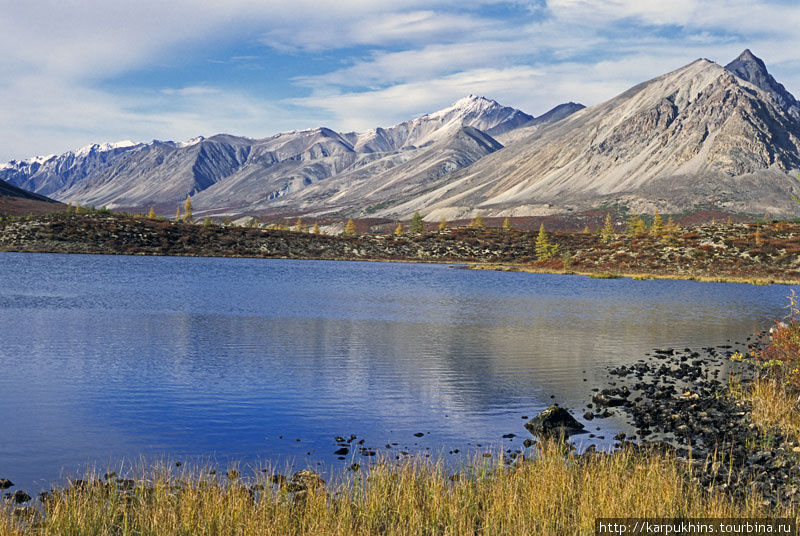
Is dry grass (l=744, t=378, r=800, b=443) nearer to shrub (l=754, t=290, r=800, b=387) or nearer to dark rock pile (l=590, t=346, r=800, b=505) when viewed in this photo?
dark rock pile (l=590, t=346, r=800, b=505)

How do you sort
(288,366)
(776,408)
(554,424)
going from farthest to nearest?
(288,366) → (554,424) → (776,408)

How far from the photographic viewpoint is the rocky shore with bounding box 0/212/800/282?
126m

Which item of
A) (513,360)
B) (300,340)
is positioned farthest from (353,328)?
(513,360)

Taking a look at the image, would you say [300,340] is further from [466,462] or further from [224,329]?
[466,462]

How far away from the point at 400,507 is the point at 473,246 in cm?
17449

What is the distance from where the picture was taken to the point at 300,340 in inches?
1543

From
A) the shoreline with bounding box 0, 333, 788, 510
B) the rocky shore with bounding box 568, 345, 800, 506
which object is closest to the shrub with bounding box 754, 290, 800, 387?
the rocky shore with bounding box 568, 345, 800, 506

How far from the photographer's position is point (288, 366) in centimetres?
3123

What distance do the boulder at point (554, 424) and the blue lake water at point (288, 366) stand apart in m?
0.64

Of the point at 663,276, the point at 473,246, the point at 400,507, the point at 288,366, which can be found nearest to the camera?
the point at 400,507

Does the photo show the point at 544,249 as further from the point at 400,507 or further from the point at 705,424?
the point at 400,507

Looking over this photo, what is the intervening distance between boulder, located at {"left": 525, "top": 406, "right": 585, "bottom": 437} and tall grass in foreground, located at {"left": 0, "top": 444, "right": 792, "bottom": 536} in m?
6.27

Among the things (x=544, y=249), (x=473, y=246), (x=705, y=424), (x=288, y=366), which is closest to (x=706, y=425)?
(x=705, y=424)

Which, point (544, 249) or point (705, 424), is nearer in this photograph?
point (705, 424)
